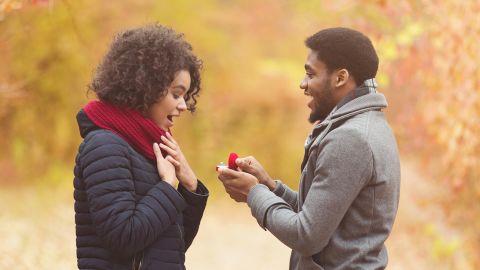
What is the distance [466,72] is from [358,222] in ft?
13.7

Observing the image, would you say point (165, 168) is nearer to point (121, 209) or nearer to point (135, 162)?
point (135, 162)

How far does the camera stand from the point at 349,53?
262 cm

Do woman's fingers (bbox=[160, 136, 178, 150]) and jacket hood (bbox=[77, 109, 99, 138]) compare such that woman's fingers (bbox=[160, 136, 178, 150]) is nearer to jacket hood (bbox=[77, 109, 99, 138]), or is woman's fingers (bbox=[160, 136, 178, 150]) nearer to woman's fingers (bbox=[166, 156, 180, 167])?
woman's fingers (bbox=[166, 156, 180, 167])

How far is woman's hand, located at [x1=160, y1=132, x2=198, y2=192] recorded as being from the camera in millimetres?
2695

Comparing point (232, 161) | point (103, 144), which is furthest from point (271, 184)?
point (103, 144)

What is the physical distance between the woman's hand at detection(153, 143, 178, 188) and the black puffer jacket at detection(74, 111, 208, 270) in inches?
1.1

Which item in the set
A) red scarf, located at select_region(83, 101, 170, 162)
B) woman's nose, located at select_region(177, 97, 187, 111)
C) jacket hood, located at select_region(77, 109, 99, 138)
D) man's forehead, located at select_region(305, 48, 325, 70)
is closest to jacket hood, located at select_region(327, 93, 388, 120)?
man's forehead, located at select_region(305, 48, 325, 70)

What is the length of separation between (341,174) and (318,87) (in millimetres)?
402

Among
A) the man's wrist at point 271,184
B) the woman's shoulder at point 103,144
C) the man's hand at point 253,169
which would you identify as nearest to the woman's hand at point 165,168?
the woman's shoulder at point 103,144

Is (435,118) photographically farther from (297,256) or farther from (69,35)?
(69,35)

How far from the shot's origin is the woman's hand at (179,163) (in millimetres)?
2695

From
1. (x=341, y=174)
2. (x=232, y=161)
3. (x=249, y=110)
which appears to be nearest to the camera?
(x=341, y=174)

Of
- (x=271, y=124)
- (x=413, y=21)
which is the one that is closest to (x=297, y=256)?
(x=413, y=21)

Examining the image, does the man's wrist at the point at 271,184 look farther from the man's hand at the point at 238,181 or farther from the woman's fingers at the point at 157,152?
the woman's fingers at the point at 157,152
